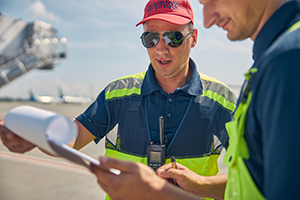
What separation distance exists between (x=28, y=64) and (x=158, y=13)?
83.8 feet

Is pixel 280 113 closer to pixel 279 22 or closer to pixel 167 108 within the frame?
pixel 279 22

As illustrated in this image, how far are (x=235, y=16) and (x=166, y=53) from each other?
99 cm

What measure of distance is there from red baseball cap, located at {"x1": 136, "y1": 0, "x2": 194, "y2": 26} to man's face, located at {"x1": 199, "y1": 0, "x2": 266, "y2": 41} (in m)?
0.81

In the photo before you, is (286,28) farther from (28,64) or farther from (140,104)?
(28,64)

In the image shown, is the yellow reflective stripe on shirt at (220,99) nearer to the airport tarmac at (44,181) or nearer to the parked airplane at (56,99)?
the airport tarmac at (44,181)

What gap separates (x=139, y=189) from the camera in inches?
29.9

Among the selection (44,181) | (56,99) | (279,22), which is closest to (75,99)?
(56,99)

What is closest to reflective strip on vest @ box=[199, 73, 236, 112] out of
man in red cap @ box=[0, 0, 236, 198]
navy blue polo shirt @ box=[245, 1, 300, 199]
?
man in red cap @ box=[0, 0, 236, 198]

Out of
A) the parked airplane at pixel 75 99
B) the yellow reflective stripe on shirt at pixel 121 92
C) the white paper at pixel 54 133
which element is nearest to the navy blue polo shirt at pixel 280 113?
the white paper at pixel 54 133

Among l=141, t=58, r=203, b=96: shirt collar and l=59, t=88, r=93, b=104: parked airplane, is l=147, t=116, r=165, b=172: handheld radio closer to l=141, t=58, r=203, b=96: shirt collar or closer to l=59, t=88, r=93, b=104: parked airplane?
l=141, t=58, r=203, b=96: shirt collar

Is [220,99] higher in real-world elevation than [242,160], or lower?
lower

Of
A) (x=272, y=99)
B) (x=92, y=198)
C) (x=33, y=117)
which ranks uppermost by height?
(x=272, y=99)

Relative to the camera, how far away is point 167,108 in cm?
179

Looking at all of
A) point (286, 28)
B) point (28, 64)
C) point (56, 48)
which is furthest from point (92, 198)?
point (56, 48)
